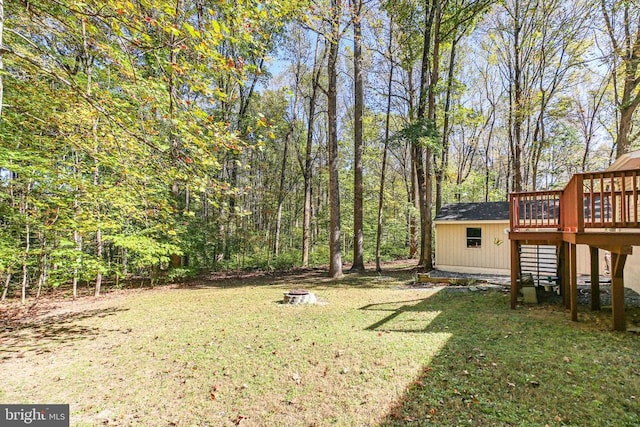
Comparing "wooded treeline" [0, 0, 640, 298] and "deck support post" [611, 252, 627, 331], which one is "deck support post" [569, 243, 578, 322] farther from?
"wooded treeline" [0, 0, 640, 298]

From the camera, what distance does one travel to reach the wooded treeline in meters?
3.55

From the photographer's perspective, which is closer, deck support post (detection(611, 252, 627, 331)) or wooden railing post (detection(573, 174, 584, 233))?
deck support post (detection(611, 252, 627, 331))

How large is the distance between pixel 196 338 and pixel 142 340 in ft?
3.15

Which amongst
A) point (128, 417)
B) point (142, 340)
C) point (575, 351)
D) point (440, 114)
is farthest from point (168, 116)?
point (440, 114)

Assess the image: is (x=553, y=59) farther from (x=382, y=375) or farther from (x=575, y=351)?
(x=382, y=375)

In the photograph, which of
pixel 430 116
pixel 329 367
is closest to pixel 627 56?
pixel 430 116

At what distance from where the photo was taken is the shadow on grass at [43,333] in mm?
4781

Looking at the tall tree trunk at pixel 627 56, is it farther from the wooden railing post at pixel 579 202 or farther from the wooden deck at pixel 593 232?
the wooden railing post at pixel 579 202

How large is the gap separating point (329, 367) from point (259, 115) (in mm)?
3328

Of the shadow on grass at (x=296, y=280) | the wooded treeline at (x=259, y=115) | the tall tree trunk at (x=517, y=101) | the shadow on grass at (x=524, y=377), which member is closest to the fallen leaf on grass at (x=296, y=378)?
the shadow on grass at (x=524, y=377)

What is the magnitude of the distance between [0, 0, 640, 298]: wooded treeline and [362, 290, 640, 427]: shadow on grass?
11.2ft

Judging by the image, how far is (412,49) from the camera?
45.8 feet

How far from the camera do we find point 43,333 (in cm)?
558

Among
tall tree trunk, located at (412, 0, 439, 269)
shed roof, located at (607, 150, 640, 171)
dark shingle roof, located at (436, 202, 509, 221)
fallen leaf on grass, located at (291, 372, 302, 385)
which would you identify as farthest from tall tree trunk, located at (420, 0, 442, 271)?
fallen leaf on grass, located at (291, 372, 302, 385)
